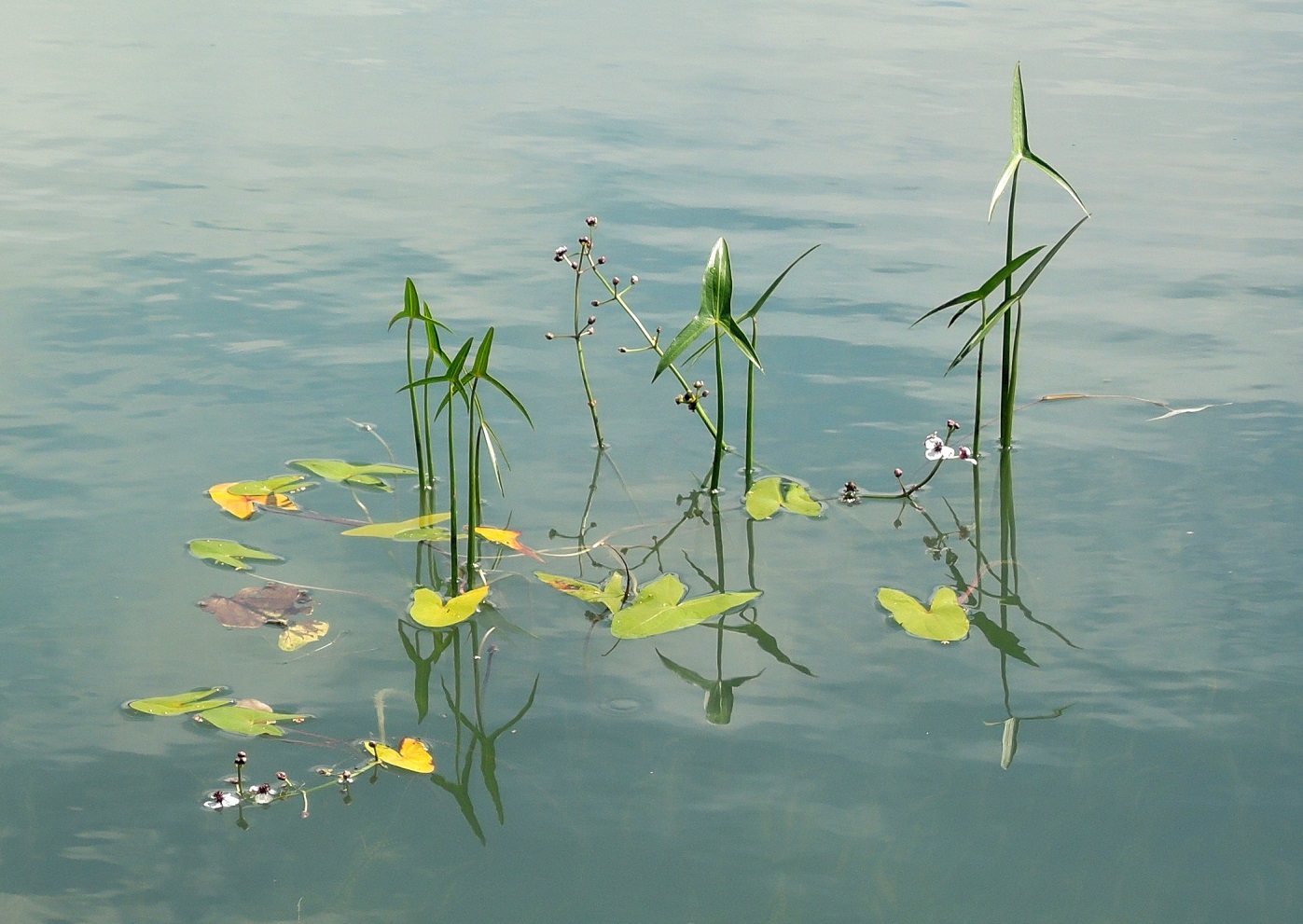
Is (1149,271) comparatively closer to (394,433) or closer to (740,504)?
(740,504)

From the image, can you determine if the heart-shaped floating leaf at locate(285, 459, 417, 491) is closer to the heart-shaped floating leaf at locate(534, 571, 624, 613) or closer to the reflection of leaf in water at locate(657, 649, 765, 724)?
the heart-shaped floating leaf at locate(534, 571, 624, 613)

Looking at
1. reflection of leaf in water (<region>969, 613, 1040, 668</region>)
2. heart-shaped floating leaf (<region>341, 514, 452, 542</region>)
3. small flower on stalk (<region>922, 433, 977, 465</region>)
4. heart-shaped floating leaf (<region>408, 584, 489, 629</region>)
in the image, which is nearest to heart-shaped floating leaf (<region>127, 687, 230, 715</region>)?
heart-shaped floating leaf (<region>408, 584, 489, 629</region>)

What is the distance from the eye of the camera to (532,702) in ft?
7.16

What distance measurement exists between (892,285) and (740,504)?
1561 mm

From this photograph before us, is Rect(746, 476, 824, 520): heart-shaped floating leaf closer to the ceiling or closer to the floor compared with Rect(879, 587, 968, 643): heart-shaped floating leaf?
closer to the ceiling

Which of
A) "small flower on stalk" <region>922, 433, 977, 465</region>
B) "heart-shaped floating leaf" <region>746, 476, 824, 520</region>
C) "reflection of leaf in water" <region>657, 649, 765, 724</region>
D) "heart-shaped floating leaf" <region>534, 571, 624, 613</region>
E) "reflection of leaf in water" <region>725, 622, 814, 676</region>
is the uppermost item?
"small flower on stalk" <region>922, 433, 977, 465</region>

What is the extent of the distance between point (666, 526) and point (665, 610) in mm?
426

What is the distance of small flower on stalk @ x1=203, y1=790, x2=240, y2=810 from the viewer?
1897mm

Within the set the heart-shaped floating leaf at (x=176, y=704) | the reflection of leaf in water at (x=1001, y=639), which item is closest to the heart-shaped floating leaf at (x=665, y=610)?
the reflection of leaf in water at (x=1001, y=639)

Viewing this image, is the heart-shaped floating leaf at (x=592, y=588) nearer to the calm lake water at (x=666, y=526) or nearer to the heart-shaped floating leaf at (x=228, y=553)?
the calm lake water at (x=666, y=526)

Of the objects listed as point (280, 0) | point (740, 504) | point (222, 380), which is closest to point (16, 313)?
point (222, 380)

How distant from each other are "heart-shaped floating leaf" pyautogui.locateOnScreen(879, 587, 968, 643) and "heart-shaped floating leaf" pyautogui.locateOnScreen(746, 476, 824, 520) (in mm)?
365

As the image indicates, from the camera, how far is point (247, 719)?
2.06 m

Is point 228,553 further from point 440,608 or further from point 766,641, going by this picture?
point 766,641
